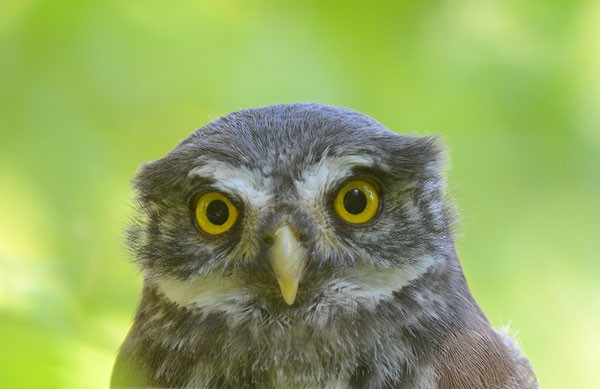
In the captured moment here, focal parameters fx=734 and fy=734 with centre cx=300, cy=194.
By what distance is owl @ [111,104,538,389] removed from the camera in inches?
79.4

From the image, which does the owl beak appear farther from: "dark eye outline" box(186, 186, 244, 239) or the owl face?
"dark eye outline" box(186, 186, 244, 239)

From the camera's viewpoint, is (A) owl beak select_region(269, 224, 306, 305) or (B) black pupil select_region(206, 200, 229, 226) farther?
(B) black pupil select_region(206, 200, 229, 226)

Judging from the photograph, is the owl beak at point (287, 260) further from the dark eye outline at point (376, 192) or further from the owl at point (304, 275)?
the dark eye outline at point (376, 192)

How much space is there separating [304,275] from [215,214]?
320 millimetres

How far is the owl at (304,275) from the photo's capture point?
2.02m

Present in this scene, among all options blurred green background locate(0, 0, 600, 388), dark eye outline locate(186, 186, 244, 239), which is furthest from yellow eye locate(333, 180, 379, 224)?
blurred green background locate(0, 0, 600, 388)

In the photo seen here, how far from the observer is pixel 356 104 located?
10.1ft

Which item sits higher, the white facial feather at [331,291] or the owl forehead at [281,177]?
the owl forehead at [281,177]

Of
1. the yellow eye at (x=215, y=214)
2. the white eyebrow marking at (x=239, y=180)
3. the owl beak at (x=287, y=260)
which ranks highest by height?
the white eyebrow marking at (x=239, y=180)

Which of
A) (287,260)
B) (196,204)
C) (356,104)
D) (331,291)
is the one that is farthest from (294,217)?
(356,104)

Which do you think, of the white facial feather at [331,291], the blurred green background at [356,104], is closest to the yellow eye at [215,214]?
the white facial feather at [331,291]

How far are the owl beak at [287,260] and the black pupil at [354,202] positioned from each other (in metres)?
0.20

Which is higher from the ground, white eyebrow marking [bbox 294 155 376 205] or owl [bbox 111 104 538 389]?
white eyebrow marking [bbox 294 155 376 205]

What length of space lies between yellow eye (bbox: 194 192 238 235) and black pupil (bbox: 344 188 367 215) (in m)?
0.32
